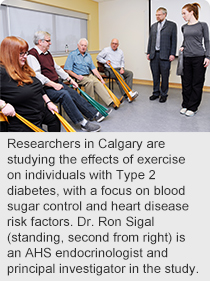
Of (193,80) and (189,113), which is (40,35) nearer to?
(193,80)

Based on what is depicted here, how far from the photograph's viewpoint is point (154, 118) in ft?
12.8

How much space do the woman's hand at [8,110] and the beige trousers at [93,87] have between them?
7.94ft

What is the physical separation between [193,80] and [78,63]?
5.69 feet

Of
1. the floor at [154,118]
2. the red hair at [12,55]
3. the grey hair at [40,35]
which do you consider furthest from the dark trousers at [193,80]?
the red hair at [12,55]

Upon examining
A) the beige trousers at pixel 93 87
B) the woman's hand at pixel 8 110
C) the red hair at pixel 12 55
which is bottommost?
the beige trousers at pixel 93 87

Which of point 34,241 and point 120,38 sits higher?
point 120,38

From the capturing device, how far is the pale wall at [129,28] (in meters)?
6.73

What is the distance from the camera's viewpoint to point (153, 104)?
475 centimetres

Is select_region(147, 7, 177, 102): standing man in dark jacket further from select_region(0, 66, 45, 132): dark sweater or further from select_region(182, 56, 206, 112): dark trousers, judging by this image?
select_region(0, 66, 45, 132): dark sweater

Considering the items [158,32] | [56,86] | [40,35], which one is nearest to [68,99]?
[56,86]

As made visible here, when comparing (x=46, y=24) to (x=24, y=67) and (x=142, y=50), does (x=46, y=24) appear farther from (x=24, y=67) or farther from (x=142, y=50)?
(x=24, y=67)

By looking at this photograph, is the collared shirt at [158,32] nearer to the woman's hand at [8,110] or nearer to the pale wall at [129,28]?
the pale wall at [129,28]

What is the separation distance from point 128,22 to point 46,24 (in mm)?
2297

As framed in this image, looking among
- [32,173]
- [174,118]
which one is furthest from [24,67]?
[174,118]
